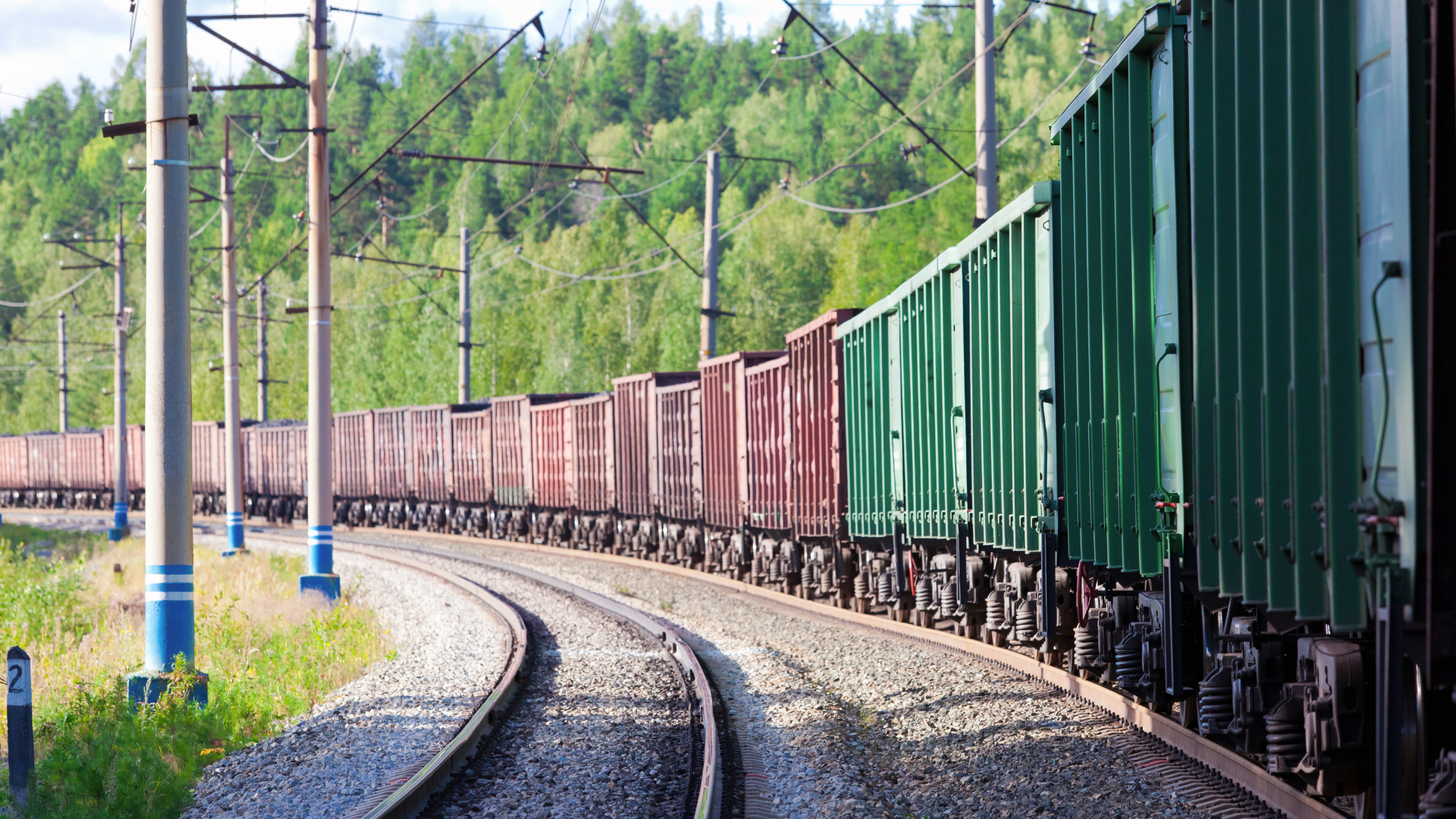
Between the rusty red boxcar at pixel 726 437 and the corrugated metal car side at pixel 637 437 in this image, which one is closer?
the rusty red boxcar at pixel 726 437

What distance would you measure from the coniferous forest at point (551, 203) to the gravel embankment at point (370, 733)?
1242 inches

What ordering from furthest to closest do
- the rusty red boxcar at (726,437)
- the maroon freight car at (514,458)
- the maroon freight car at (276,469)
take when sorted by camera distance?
the maroon freight car at (276,469) → the maroon freight car at (514,458) → the rusty red boxcar at (726,437)

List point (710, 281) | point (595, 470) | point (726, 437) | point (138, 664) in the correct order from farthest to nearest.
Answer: point (595, 470), point (710, 281), point (726, 437), point (138, 664)

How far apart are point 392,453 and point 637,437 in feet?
53.5

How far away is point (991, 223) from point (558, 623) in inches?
362

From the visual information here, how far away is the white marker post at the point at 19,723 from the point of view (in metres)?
8.37

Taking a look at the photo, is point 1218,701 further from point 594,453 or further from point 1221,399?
point 594,453

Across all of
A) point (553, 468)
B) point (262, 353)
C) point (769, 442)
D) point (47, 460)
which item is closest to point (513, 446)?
point (553, 468)

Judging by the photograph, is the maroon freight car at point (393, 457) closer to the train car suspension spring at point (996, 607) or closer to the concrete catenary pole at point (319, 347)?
the concrete catenary pole at point (319, 347)

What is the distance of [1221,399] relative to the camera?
19.9 feet

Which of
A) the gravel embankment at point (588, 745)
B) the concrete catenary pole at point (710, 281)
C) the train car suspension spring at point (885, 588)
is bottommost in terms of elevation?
the gravel embankment at point (588, 745)

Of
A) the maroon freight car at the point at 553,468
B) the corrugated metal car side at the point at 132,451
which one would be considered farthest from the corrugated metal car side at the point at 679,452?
the corrugated metal car side at the point at 132,451

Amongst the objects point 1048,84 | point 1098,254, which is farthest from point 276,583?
point 1048,84

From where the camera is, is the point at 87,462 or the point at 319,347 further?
the point at 87,462
